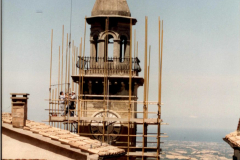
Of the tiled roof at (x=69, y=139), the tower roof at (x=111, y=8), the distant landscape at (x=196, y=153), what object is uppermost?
the tower roof at (x=111, y=8)

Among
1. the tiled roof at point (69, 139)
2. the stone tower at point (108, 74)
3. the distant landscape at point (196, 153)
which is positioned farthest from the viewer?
the distant landscape at point (196, 153)

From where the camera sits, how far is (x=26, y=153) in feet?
105

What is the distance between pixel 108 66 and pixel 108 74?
558 millimetres

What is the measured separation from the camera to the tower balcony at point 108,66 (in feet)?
149

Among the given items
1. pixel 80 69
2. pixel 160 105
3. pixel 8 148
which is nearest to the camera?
pixel 8 148

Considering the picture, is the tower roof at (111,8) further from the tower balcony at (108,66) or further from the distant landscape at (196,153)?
the distant landscape at (196,153)

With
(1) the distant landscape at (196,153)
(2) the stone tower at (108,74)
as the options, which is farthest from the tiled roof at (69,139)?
(1) the distant landscape at (196,153)

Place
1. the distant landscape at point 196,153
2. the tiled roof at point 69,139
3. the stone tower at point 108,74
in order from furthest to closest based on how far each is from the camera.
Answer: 1. the distant landscape at point 196,153
2. the stone tower at point 108,74
3. the tiled roof at point 69,139

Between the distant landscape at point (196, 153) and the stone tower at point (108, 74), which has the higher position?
the stone tower at point (108, 74)

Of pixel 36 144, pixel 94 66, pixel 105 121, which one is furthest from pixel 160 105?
pixel 36 144

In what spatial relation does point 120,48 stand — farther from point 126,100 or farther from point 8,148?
point 8,148

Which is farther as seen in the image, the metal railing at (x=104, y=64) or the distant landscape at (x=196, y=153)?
the distant landscape at (x=196, y=153)

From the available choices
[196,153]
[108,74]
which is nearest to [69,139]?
[108,74]

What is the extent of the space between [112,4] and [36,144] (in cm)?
1609
